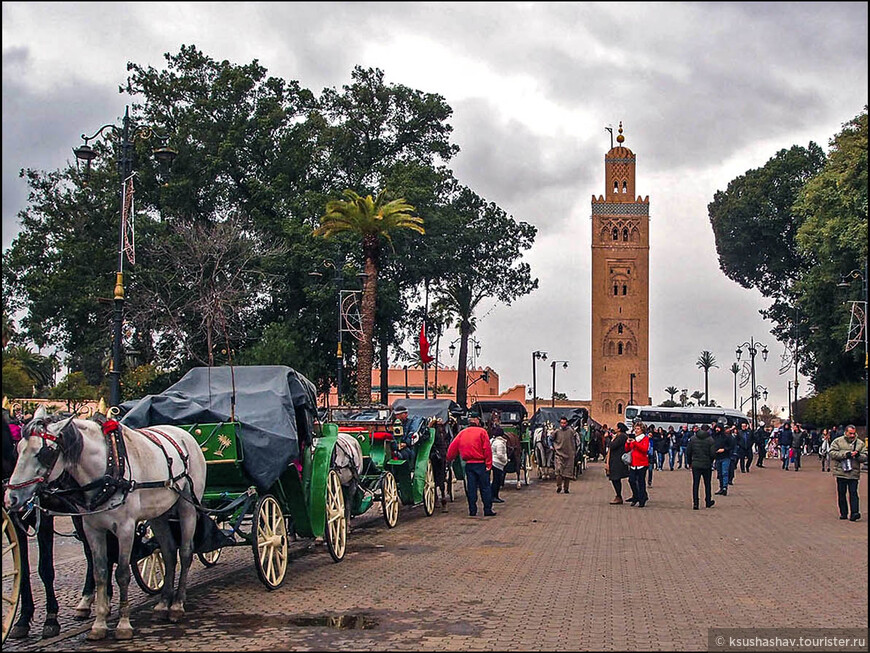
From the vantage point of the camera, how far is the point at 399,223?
37344 mm

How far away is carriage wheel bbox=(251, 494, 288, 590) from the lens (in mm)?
10383

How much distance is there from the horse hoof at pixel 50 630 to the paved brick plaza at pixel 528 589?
149 millimetres

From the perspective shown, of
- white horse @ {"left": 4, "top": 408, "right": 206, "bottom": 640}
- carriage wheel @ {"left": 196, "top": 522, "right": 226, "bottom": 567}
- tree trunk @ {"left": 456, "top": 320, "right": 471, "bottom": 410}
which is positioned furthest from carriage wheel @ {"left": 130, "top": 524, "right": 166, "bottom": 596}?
tree trunk @ {"left": 456, "top": 320, "right": 471, "bottom": 410}

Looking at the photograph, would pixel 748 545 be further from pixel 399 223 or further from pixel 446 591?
pixel 399 223

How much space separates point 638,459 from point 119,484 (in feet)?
48.5

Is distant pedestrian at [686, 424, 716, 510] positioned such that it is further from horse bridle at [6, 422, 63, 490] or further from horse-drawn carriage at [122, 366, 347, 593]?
horse bridle at [6, 422, 63, 490]

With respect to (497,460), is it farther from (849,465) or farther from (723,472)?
(849,465)

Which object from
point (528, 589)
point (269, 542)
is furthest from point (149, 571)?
point (528, 589)

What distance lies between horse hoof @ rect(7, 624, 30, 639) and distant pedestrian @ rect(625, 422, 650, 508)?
1492cm

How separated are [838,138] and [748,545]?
31.3 metres

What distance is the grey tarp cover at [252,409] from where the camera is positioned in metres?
10.9

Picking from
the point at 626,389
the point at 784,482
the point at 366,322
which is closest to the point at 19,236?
the point at 366,322

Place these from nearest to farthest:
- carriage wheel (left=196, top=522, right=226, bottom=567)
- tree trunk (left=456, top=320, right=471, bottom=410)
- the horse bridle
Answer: the horse bridle, carriage wheel (left=196, top=522, right=226, bottom=567), tree trunk (left=456, top=320, right=471, bottom=410)

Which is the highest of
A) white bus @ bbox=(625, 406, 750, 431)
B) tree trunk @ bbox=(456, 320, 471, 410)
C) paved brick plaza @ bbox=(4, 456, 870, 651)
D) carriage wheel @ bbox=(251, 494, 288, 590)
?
tree trunk @ bbox=(456, 320, 471, 410)
